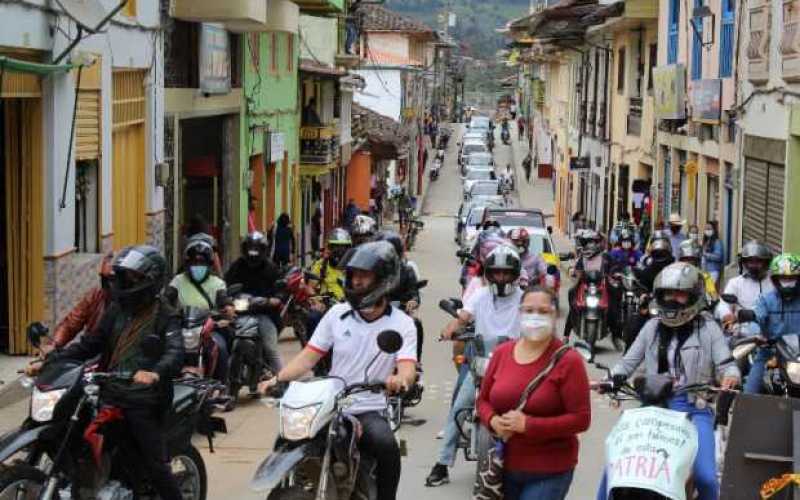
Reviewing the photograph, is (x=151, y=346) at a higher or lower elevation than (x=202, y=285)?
higher

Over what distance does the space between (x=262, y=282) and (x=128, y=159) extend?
6059mm

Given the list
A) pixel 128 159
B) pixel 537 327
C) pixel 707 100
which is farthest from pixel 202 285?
pixel 707 100

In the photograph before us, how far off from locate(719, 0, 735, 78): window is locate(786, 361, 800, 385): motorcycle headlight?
16811mm

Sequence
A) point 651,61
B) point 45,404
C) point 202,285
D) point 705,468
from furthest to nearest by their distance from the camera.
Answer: point 651,61, point 202,285, point 45,404, point 705,468

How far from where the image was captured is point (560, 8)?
44562 millimetres

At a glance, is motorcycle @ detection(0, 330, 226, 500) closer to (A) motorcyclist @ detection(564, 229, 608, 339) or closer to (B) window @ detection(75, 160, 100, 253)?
(B) window @ detection(75, 160, 100, 253)

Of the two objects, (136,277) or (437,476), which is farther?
(437,476)

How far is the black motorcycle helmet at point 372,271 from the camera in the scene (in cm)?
820

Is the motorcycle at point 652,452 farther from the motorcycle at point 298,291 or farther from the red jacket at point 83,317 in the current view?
the motorcycle at point 298,291

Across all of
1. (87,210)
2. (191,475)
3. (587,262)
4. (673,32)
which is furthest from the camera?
(673,32)

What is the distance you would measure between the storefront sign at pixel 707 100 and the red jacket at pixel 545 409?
69.1 feet

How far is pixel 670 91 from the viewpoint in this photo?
106 ft

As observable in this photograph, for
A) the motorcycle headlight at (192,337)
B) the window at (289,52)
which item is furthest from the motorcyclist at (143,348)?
the window at (289,52)

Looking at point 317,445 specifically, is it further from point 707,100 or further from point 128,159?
point 707,100
